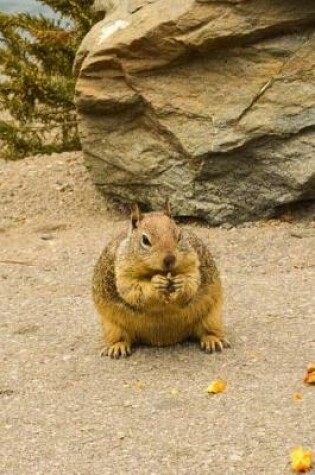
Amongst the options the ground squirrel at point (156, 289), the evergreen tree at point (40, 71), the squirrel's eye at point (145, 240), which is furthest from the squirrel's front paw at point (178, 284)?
the evergreen tree at point (40, 71)

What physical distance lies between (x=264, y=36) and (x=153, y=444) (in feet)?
13.3

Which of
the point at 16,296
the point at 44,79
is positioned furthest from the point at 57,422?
the point at 44,79

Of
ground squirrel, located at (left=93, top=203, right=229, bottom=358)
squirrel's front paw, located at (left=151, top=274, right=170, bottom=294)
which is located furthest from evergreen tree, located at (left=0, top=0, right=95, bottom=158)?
squirrel's front paw, located at (left=151, top=274, right=170, bottom=294)

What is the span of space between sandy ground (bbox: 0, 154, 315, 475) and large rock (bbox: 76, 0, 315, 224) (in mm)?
391

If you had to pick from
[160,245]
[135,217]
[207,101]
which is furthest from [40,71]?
[160,245]

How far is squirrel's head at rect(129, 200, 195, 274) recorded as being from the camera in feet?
17.0

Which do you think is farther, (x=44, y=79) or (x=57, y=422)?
(x=44, y=79)

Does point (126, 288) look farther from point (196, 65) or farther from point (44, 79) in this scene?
point (44, 79)

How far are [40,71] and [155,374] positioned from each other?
202 inches

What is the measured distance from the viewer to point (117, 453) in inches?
175

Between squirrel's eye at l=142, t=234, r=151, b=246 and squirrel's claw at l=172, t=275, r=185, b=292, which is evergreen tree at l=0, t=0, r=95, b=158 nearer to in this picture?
squirrel's eye at l=142, t=234, r=151, b=246

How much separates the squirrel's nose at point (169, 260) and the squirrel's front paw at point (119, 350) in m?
0.70

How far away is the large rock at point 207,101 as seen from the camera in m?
7.66

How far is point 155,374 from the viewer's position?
538 centimetres
